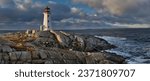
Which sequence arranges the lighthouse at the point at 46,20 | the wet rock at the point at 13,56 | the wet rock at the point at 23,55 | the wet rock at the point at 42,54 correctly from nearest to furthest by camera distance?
1. the wet rock at the point at 13,56
2. the wet rock at the point at 23,55
3. the wet rock at the point at 42,54
4. the lighthouse at the point at 46,20

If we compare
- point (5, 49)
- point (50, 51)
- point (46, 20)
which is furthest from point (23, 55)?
point (46, 20)

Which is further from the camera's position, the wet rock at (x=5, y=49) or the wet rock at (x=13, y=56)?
the wet rock at (x=5, y=49)

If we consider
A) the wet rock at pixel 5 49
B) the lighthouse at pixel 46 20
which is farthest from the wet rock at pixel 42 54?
the lighthouse at pixel 46 20

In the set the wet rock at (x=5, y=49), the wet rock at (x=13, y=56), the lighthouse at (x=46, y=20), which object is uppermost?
the lighthouse at (x=46, y=20)

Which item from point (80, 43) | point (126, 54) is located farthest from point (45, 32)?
point (126, 54)

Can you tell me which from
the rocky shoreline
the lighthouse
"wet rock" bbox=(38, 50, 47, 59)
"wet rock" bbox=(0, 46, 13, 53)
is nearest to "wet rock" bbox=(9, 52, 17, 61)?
the rocky shoreline

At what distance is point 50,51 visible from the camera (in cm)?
2227

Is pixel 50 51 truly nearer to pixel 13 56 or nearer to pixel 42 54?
pixel 42 54

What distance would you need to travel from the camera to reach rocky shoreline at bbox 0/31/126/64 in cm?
2112

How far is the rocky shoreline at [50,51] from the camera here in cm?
2112

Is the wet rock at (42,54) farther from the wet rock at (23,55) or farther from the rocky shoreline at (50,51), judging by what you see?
the wet rock at (23,55)

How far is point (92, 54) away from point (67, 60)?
2.17 m

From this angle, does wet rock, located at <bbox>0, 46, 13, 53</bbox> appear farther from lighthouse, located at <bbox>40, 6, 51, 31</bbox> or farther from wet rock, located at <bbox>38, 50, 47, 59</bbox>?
lighthouse, located at <bbox>40, 6, 51, 31</bbox>

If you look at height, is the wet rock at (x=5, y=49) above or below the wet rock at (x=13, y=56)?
above
